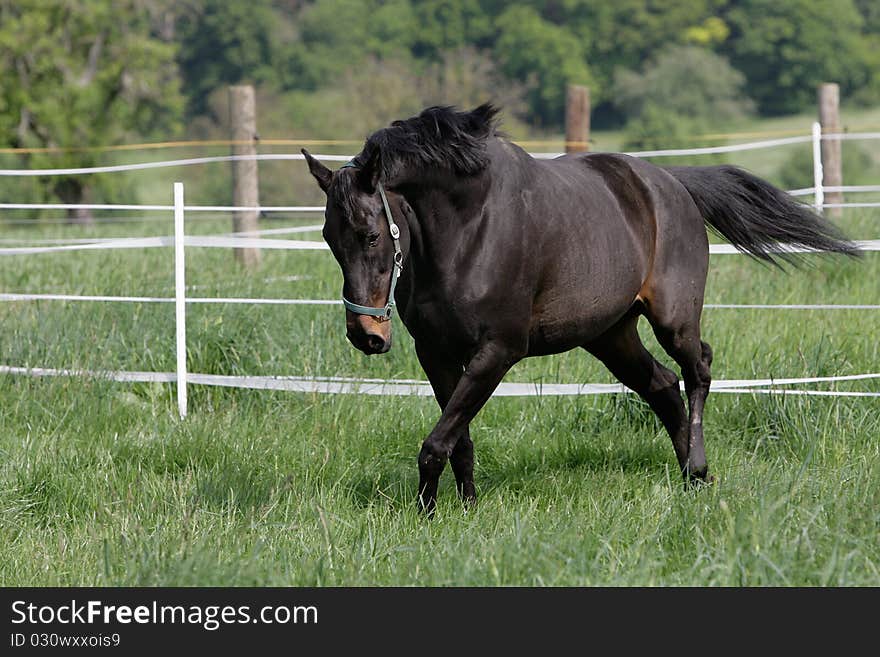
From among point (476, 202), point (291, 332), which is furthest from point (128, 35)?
point (476, 202)

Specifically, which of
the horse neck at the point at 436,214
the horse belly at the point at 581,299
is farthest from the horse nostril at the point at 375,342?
the horse belly at the point at 581,299

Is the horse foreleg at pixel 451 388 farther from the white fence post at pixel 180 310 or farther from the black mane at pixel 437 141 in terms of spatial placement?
the white fence post at pixel 180 310

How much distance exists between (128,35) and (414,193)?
36.2m

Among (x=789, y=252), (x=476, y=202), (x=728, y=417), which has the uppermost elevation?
(x=476, y=202)

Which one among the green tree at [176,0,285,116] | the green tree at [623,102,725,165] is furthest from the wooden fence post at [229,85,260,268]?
the green tree at [176,0,285,116]

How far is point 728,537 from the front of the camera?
11.4 ft

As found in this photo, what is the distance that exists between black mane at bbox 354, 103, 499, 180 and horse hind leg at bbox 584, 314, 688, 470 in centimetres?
127

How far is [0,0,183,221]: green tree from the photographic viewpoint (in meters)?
32.5

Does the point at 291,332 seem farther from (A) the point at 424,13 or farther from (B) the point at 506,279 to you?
(A) the point at 424,13

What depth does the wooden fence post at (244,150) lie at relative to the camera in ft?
31.7

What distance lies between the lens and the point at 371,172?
3.90m

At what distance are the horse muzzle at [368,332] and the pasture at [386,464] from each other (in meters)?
0.66

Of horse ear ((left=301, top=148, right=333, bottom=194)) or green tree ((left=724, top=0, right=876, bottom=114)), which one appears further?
green tree ((left=724, top=0, right=876, bottom=114))

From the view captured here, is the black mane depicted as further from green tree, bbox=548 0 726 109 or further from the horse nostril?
green tree, bbox=548 0 726 109
